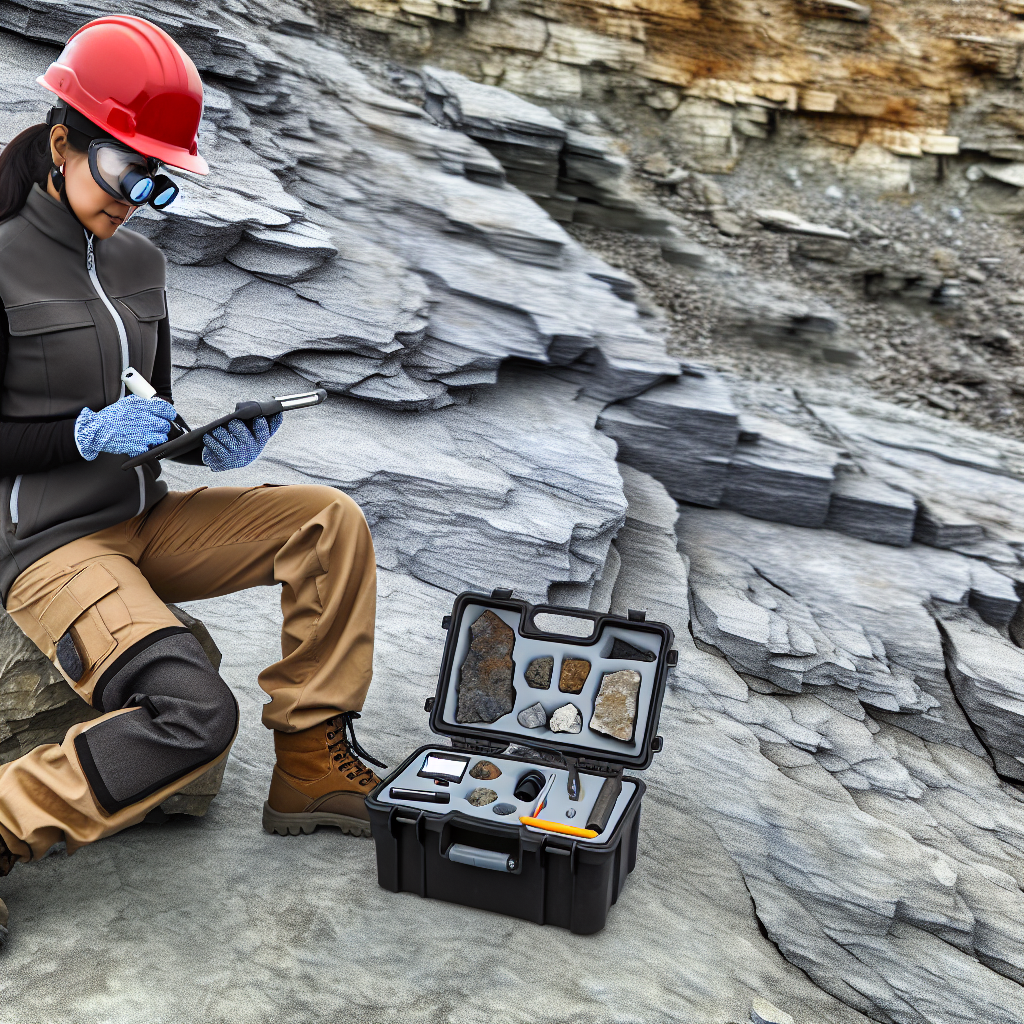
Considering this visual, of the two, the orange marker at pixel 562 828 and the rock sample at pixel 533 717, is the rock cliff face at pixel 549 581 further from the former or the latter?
the rock sample at pixel 533 717

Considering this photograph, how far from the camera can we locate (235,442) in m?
2.65

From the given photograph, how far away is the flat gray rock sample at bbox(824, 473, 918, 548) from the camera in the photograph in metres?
6.44

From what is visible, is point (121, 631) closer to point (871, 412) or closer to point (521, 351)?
point (521, 351)

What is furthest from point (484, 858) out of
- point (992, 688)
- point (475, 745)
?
point (992, 688)

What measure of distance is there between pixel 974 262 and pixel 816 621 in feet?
23.7

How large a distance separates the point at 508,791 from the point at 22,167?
2.16m

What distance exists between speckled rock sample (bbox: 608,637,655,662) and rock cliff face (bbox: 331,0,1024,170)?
8670 mm

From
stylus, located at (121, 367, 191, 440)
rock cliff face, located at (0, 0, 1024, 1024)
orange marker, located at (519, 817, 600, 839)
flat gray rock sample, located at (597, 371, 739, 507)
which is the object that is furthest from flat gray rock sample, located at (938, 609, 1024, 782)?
stylus, located at (121, 367, 191, 440)

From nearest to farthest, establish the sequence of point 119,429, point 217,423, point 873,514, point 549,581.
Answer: point 119,429 < point 217,423 < point 549,581 < point 873,514

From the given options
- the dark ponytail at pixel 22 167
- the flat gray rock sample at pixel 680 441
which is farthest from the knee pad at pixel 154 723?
the flat gray rock sample at pixel 680 441

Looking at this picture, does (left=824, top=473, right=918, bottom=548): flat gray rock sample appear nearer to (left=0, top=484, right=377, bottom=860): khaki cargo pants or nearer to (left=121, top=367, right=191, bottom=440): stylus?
(left=0, top=484, right=377, bottom=860): khaki cargo pants

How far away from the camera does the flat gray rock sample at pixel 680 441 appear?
6.48m

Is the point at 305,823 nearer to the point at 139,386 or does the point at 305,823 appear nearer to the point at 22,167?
the point at 139,386

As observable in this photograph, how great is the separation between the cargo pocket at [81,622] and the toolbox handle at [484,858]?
1.04 meters
